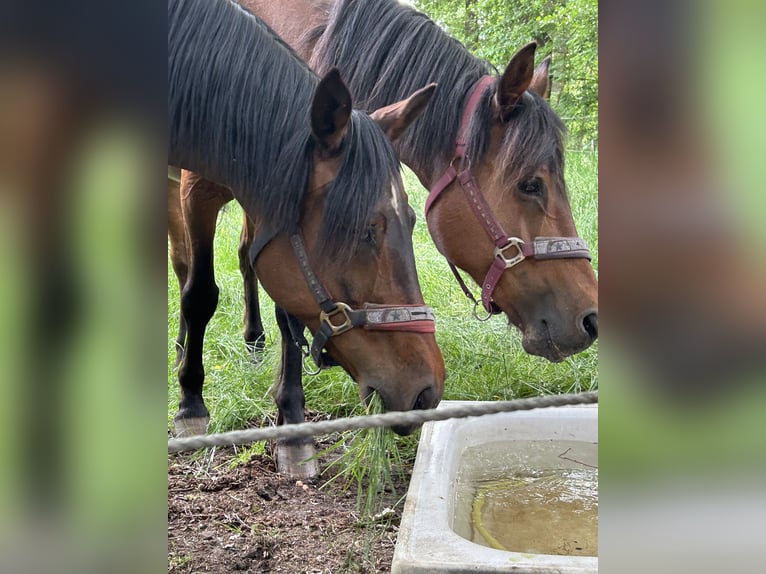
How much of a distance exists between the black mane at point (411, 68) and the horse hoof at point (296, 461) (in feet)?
4.03

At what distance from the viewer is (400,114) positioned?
203cm

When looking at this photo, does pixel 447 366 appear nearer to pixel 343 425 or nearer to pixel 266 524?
pixel 266 524

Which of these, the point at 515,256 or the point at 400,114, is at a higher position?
the point at 400,114

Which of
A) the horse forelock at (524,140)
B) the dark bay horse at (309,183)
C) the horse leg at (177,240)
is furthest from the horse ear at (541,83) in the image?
the horse leg at (177,240)

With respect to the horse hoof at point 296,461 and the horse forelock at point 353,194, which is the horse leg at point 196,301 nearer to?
the horse hoof at point 296,461

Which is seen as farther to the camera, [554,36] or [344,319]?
[554,36]

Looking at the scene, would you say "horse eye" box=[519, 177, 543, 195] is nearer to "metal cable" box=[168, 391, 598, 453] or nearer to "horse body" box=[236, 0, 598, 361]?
"horse body" box=[236, 0, 598, 361]

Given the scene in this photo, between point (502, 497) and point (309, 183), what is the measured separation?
124 cm

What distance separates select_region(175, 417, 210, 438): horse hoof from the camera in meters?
2.79

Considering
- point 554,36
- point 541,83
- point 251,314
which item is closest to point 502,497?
point 541,83

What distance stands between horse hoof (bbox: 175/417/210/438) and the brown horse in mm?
1332

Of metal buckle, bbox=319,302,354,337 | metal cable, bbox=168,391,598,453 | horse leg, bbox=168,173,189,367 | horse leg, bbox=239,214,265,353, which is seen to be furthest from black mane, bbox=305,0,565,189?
metal cable, bbox=168,391,598,453
